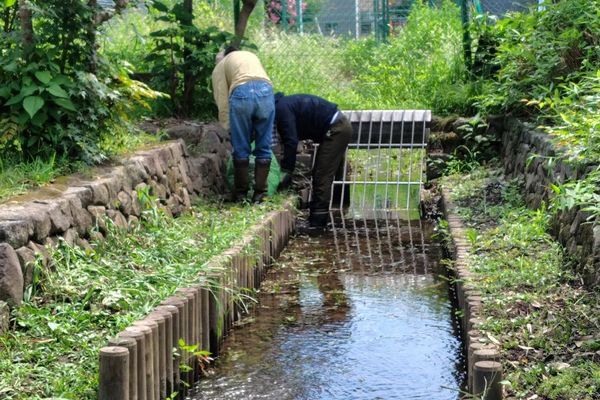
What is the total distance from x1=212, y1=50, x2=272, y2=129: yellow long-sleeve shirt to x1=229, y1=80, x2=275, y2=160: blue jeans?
73 millimetres

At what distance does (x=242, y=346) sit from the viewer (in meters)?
6.49

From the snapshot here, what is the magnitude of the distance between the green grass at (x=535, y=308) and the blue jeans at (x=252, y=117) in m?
2.50

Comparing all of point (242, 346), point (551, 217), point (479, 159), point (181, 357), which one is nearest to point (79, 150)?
point (242, 346)

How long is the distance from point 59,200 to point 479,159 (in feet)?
23.5

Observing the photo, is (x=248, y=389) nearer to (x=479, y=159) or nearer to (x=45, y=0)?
(x=45, y=0)

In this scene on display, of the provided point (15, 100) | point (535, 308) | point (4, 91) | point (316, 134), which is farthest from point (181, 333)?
point (316, 134)

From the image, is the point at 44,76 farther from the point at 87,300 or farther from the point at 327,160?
the point at 327,160

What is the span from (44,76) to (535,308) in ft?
13.7

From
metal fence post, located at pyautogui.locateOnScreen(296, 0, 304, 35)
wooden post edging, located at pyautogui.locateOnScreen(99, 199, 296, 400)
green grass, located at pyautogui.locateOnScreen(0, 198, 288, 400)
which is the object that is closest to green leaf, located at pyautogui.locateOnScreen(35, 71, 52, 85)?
green grass, located at pyautogui.locateOnScreen(0, 198, 288, 400)

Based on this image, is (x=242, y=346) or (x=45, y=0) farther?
(x=45, y=0)

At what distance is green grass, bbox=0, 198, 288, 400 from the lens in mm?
4566

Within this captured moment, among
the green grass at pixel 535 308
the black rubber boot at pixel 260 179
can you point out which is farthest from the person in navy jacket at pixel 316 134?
the green grass at pixel 535 308

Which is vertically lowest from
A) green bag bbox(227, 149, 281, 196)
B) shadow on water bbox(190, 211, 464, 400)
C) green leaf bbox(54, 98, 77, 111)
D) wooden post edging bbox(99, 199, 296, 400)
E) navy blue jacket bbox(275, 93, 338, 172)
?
shadow on water bbox(190, 211, 464, 400)

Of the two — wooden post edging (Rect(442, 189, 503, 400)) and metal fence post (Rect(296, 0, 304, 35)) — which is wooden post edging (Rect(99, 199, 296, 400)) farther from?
metal fence post (Rect(296, 0, 304, 35))
